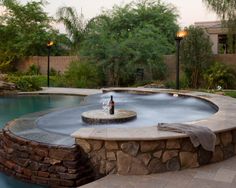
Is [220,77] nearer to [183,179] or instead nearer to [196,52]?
[196,52]

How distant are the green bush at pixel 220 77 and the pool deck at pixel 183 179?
11.0 m

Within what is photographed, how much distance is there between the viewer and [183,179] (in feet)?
13.7

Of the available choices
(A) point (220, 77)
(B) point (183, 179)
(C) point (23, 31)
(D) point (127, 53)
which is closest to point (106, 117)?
(B) point (183, 179)

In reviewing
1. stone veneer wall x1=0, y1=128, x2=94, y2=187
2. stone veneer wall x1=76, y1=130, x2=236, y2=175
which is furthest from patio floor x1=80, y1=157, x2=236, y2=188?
stone veneer wall x1=0, y1=128, x2=94, y2=187

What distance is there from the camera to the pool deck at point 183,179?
3977 millimetres

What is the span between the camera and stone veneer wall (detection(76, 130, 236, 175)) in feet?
14.4

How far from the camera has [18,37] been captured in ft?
74.7

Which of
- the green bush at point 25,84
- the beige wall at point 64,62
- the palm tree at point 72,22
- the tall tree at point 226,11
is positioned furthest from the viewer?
the palm tree at point 72,22

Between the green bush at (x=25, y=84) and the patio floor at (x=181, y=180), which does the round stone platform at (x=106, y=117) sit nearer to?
the patio floor at (x=181, y=180)

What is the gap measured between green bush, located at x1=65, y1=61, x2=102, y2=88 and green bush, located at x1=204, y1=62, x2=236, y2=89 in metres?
5.86

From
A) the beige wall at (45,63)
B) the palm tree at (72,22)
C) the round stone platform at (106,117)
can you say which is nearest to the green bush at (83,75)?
the beige wall at (45,63)

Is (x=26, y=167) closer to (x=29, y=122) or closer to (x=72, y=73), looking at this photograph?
(x=29, y=122)

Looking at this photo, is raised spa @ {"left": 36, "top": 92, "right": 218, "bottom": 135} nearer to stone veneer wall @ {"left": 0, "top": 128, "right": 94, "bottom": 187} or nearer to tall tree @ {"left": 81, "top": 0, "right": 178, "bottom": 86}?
stone veneer wall @ {"left": 0, "top": 128, "right": 94, "bottom": 187}

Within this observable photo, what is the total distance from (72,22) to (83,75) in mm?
7450
